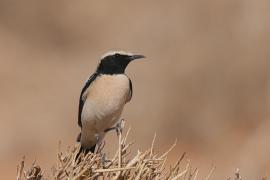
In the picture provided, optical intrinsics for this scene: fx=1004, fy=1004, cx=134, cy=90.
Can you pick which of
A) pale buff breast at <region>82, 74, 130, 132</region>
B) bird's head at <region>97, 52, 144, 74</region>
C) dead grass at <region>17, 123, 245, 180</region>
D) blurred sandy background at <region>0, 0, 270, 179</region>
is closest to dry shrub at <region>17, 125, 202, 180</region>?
dead grass at <region>17, 123, 245, 180</region>

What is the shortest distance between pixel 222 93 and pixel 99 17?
2343 mm

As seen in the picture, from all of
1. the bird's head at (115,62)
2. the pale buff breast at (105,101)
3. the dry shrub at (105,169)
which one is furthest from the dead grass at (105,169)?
the bird's head at (115,62)

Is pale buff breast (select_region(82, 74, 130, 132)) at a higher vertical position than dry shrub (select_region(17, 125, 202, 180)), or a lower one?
lower

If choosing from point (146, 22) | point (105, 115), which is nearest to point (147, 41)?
point (146, 22)

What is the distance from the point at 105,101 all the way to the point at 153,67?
8708mm

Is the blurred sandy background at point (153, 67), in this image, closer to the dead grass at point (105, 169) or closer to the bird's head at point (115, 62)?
the bird's head at point (115, 62)

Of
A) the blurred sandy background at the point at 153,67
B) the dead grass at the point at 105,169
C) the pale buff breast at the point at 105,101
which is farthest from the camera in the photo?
the blurred sandy background at the point at 153,67

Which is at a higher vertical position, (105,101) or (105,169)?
(105,169)

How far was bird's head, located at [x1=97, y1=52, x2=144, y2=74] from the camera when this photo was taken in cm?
616

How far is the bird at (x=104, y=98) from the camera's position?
5.94 m

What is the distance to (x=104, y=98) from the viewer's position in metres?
5.99

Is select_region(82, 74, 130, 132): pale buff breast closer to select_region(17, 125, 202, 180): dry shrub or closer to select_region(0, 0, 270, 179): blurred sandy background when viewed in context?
select_region(17, 125, 202, 180): dry shrub

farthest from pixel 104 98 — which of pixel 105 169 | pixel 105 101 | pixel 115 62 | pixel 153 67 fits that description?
pixel 153 67

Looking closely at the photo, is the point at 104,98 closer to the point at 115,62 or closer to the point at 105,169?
the point at 115,62
